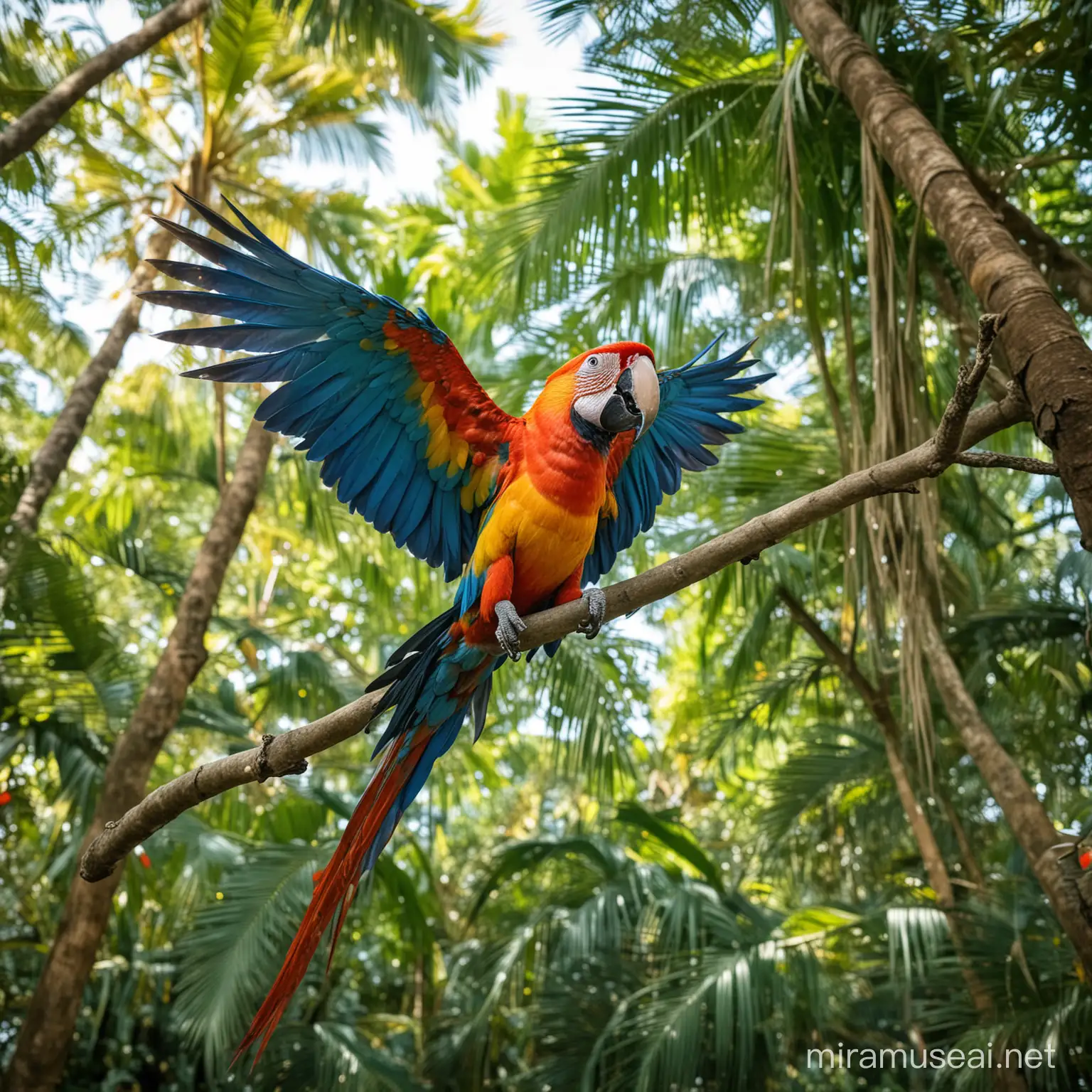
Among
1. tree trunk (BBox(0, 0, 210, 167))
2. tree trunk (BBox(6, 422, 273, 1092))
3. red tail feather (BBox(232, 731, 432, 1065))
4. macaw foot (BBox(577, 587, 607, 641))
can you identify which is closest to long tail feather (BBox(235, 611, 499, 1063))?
red tail feather (BBox(232, 731, 432, 1065))

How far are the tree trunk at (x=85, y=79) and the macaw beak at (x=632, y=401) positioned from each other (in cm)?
301

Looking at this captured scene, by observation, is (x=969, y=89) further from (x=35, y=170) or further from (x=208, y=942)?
(x=35, y=170)

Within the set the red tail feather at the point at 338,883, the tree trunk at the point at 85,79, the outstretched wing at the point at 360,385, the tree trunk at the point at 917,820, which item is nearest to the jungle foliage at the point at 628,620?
the tree trunk at the point at 917,820

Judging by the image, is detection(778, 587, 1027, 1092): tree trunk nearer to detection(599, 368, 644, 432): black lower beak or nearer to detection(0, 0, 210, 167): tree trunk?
detection(599, 368, 644, 432): black lower beak

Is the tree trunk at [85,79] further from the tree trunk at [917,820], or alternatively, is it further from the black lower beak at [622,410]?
the tree trunk at [917,820]

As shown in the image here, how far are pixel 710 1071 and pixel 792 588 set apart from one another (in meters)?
2.18

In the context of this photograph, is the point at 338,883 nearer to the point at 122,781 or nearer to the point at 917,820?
the point at 122,781

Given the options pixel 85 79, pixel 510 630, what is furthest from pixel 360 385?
pixel 85 79

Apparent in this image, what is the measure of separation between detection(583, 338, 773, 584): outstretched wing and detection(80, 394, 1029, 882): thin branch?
0.62 m

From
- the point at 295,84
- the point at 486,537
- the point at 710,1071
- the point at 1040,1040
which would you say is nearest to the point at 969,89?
the point at 486,537

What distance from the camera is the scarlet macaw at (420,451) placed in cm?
188

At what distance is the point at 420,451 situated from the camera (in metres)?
2.24

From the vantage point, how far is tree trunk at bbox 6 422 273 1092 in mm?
3350

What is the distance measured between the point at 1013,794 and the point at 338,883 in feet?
8.04
